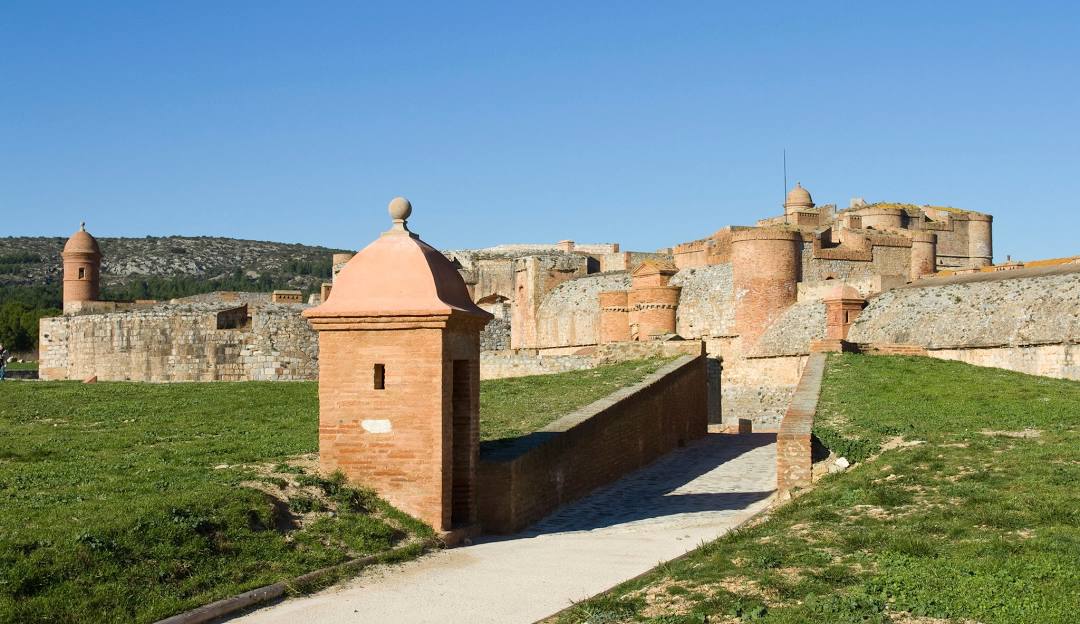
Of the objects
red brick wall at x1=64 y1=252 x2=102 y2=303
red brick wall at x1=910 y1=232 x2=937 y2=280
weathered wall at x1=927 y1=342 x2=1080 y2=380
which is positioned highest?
red brick wall at x1=910 y1=232 x2=937 y2=280

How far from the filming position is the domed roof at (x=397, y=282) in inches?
393

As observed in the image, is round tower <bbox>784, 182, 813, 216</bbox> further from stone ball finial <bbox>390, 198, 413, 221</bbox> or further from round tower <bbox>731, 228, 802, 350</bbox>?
stone ball finial <bbox>390, 198, 413, 221</bbox>

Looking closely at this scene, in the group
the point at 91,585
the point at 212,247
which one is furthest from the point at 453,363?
the point at 212,247

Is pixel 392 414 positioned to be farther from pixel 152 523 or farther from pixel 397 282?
pixel 152 523

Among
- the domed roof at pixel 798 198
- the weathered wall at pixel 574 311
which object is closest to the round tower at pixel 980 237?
the domed roof at pixel 798 198

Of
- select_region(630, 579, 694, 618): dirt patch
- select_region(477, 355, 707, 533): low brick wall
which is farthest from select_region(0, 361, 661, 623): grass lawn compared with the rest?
select_region(630, 579, 694, 618): dirt patch

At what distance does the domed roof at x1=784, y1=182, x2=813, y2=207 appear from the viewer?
54625 millimetres

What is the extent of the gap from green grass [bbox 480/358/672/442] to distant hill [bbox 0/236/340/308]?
68439 millimetres

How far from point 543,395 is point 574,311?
2820cm

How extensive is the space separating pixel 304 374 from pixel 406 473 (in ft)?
62.0

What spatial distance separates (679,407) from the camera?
19.2 meters

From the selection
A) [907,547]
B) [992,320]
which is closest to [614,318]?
[992,320]

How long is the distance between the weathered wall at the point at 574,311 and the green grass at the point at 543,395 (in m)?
22.2

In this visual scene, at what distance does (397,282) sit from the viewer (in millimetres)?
10164
